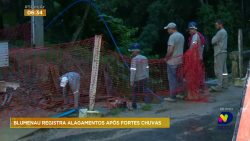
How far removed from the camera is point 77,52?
451 inches

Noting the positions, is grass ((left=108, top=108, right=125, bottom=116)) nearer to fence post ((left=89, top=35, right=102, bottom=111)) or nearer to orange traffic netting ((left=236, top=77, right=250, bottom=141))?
fence post ((left=89, top=35, right=102, bottom=111))

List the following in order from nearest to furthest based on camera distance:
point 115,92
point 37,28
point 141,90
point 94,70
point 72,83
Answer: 1. point 94,70
2. point 72,83
3. point 141,90
4. point 115,92
5. point 37,28

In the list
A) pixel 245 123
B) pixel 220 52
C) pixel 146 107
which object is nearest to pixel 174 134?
pixel 146 107

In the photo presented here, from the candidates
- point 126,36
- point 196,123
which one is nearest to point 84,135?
point 196,123

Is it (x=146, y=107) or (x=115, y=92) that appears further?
(x=115, y=92)

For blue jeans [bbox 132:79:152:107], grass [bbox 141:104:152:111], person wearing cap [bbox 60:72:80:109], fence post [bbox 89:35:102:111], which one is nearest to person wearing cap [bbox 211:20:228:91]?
blue jeans [bbox 132:79:152:107]

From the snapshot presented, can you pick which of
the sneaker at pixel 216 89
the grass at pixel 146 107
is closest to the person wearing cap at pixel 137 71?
the grass at pixel 146 107

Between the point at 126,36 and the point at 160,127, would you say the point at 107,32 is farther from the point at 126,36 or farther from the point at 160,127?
the point at 160,127

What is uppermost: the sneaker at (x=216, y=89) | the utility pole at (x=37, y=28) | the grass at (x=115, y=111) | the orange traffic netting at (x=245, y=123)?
the utility pole at (x=37, y=28)

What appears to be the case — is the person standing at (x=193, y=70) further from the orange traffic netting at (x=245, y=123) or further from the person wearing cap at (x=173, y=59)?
the orange traffic netting at (x=245, y=123)

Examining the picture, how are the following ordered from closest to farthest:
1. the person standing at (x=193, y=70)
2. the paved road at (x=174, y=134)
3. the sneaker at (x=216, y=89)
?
the paved road at (x=174, y=134) → the person standing at (x=193, y=70) → the sneaker at (x=216, y=89)

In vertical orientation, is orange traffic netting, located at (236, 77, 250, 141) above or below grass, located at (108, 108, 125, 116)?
above

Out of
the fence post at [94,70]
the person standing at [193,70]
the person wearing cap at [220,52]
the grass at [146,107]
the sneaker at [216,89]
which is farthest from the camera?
the sneaker at [216,89]

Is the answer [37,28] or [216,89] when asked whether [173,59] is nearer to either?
[216,89]
